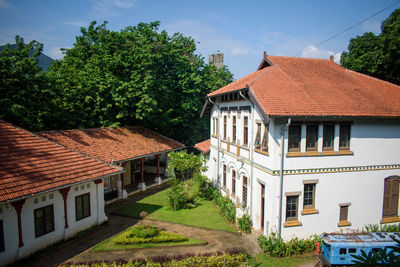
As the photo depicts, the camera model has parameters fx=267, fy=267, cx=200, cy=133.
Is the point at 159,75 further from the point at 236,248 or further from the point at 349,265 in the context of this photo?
the point at 349,265

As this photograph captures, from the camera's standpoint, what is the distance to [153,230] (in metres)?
14.7

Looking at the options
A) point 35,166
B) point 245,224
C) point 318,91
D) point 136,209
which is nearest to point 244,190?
point 245,224

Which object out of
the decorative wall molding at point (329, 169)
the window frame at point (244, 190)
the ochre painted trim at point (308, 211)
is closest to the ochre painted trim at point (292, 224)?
the ochre painted trim at point (308, 211)

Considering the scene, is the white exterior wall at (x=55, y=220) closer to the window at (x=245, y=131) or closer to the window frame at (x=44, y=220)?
the window frame at (x=44, y=220)

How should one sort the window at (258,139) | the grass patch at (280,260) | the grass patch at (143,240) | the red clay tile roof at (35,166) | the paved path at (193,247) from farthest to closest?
the window at (258,139) → the grass patch at (143,240) → the paved path at (193,247) → the grass patch at (280,260) → the red clay tile roof at (35,166)

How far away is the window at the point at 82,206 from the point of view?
1494 cm

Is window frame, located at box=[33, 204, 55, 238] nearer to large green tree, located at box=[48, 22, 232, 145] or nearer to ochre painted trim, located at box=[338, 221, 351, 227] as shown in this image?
large green tree, located at box=[48, 22, 232, 145]

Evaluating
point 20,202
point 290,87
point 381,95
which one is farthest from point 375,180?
point 20,202

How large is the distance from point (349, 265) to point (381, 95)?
32.7 ft

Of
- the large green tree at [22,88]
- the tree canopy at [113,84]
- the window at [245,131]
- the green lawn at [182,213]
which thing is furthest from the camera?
the tree canopy at [113,84]

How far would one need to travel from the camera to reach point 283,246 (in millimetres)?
12852

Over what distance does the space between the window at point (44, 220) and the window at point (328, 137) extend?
46.8 ft

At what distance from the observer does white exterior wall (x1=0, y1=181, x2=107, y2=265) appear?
11523mm

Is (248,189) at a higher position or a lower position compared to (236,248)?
higher
